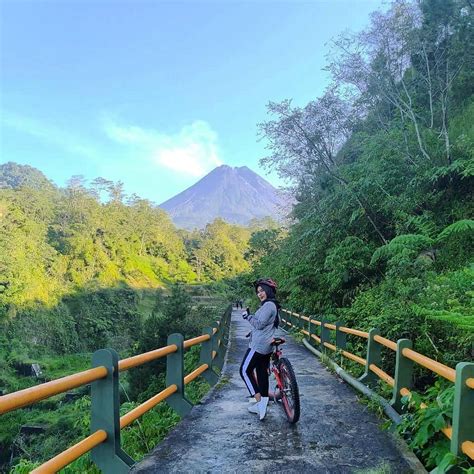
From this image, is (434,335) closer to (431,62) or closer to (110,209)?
(431,62)

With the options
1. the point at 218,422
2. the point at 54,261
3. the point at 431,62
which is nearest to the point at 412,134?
the point at 431,62

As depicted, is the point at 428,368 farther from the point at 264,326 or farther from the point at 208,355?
the point at 208,355

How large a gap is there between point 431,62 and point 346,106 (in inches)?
141

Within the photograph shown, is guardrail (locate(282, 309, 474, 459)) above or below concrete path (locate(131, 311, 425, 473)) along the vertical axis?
above

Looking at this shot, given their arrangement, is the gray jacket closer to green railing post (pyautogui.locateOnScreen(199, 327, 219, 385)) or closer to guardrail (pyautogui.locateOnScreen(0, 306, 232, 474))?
guardrail (pyautogui.locateOnScreen(0, 306, 232, 474))

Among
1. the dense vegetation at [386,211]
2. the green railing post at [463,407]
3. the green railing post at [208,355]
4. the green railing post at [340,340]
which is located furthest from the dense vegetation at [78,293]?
the green railing post at [463,407]

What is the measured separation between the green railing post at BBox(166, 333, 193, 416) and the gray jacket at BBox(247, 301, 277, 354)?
0.81 m

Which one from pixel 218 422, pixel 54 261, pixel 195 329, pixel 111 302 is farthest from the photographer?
pixel 111 302

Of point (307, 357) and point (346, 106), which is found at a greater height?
point (346, 106)

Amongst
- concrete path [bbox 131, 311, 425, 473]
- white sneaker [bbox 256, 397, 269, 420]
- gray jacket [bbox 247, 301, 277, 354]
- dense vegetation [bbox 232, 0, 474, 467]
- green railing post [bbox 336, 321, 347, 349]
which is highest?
dense vegetation [bbox 232, 0, 474, 467]

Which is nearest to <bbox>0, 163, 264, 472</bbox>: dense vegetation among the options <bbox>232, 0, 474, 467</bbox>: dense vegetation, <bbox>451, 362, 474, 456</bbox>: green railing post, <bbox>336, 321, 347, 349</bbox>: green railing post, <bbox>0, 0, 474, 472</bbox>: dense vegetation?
<bbox>0, 0, 474, 472</bbox>: dense vegetation

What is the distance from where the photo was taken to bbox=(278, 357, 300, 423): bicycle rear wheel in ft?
16.8

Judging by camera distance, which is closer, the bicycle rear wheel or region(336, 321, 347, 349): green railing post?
the bicycle rear wheel

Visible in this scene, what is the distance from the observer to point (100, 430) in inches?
137
